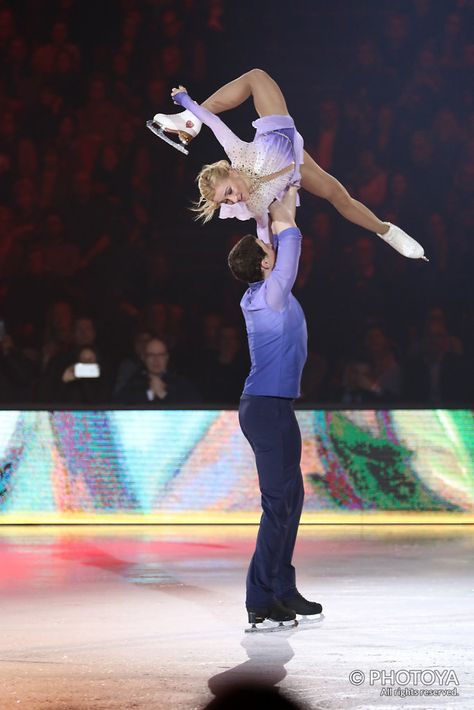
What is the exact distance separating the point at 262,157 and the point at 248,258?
1.17 ft

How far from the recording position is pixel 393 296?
8.73 metres

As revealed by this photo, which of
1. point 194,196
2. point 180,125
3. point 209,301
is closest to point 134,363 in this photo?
point 209,301

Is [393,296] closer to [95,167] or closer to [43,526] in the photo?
[95,167]

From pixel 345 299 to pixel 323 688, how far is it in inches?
218

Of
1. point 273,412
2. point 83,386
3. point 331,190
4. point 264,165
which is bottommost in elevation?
point 83,386

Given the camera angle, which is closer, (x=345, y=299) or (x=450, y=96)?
(x=345, y=299)

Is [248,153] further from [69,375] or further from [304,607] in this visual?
[69,375]

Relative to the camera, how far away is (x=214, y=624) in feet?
14.3

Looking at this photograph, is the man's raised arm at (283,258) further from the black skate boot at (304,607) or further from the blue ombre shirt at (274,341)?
the black skate boot at (304,607)

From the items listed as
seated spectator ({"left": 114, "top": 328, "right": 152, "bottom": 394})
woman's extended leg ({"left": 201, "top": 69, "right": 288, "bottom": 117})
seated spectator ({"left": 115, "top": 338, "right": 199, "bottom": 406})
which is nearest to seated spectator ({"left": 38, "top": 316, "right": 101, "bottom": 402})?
seated spectator ({"left": 114, "top": 328, "right": 152, "bottom": 394})

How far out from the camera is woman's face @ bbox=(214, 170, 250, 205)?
431cm

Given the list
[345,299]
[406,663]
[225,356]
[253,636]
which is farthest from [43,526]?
[406,663]

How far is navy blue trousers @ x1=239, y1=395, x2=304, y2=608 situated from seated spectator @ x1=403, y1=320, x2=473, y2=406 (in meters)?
4.17

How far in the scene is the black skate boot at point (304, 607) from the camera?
438cm
